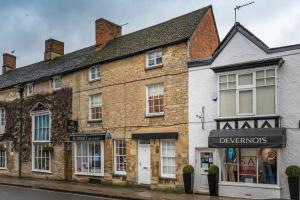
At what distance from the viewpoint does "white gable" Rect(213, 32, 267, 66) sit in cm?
1812

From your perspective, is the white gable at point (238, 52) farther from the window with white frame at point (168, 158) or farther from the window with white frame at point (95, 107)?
the window with white frame at point (95, 107)

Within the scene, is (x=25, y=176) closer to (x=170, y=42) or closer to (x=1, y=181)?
(x=1, y=181)

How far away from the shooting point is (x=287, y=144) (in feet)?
55.5

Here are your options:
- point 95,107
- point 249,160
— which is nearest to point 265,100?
point 249,160

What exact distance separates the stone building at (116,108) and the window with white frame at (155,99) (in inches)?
2.1

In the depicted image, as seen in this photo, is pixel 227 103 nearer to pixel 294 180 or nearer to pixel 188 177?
pixel 188 177

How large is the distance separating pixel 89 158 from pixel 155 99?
6.47 m

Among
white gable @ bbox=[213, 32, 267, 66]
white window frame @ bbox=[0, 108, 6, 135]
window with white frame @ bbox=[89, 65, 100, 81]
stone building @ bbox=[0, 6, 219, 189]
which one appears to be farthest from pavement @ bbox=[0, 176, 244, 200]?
white window frame @ bbox=[0, 108, 6, 135]

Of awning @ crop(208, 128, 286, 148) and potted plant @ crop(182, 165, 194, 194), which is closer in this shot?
awning @ crop(208, 128, 286, 148)

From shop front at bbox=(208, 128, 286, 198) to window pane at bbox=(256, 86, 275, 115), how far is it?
82 centimetres

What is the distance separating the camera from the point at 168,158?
20938 mm

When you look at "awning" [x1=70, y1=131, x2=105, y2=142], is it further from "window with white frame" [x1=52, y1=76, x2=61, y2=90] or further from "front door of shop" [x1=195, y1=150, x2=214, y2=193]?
"front door of shop" [x1=195, y1=150, x2=214, y2=193]

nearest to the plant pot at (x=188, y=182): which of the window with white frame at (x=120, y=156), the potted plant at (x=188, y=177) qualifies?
the potted plant at (x=188, y=177)

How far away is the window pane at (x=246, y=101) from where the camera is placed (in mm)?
17891
